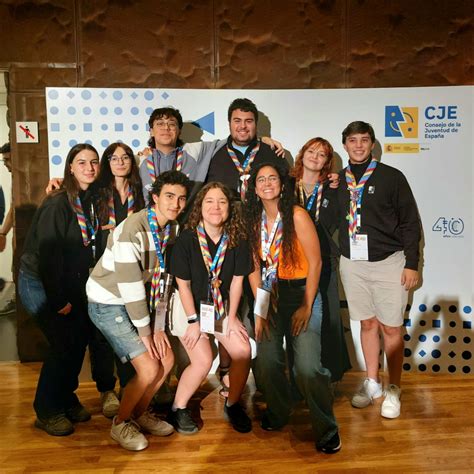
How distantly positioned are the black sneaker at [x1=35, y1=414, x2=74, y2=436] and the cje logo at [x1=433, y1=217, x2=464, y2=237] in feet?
9.31

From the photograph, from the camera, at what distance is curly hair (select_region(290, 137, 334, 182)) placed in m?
3.38

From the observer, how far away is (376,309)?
325cm

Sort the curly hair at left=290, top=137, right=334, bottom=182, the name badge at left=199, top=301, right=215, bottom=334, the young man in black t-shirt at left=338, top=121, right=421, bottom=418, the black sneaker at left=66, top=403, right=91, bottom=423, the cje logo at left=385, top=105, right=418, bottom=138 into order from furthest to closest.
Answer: the cje logo at left=385, top=105, right=418, bottom=138, the curly hair at left=290, top=137, right=334, bottom=182, the young man in black t-shirt at left=338, top=121, right=421, bottom=418, the black sneaker at left=66, top=403, right=91, bottom=423, the name badge at left=199, top=301, right=215, bottom=334

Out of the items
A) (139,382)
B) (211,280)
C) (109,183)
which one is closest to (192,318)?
(211,280)

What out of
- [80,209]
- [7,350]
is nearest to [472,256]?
[80,209]

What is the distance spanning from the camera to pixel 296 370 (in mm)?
2795

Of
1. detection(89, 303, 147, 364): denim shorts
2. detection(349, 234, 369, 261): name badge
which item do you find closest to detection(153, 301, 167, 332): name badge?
detection(89, 303, 147, 364): denim shorts

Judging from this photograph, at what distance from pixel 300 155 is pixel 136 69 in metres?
1.42

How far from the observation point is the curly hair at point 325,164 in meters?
3.38

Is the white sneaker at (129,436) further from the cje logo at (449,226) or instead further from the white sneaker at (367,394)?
the cje logo at (449,226)

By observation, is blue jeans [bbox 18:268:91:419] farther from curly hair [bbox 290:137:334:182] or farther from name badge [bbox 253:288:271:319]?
curly hair [bbox 290:137:334:182]

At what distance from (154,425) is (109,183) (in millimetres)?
1539

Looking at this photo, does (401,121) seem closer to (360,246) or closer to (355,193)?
(355,193)

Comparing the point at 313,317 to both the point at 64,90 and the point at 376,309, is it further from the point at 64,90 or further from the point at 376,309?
the point at 64,90
